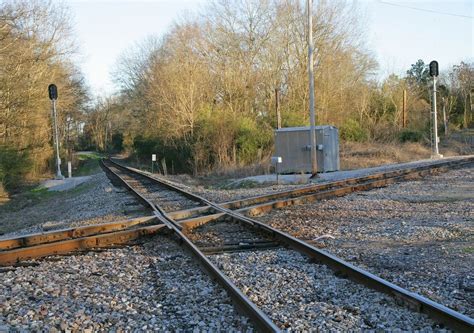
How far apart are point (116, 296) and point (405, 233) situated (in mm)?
4982

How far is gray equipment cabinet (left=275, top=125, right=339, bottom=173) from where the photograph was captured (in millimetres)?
25013

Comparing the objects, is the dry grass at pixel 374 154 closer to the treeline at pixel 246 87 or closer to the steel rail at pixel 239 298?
the treeline at pixel 246 87

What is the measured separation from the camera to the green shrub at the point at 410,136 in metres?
45.5

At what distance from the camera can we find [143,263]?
6945 mm

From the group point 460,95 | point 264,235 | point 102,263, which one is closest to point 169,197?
point 264,235

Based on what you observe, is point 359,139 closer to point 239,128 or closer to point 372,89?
point 372,89

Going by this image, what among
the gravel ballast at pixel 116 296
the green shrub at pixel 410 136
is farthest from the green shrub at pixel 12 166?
the green shrub at pixel 410 136

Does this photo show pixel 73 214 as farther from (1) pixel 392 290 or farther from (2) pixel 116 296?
(1) pixel 392 290

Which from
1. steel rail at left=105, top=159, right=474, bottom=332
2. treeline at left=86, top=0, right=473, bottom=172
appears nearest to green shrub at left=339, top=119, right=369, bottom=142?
treeline at left=86, top=0, right=473, bottom=172

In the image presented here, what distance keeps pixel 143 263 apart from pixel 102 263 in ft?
1.91

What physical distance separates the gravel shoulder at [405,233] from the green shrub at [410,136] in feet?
107

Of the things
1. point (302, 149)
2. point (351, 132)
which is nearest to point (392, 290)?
point (302, 149)

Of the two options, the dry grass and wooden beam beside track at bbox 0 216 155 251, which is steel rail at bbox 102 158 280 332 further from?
the dry grass

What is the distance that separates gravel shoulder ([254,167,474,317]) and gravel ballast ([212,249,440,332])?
22.2 inches
